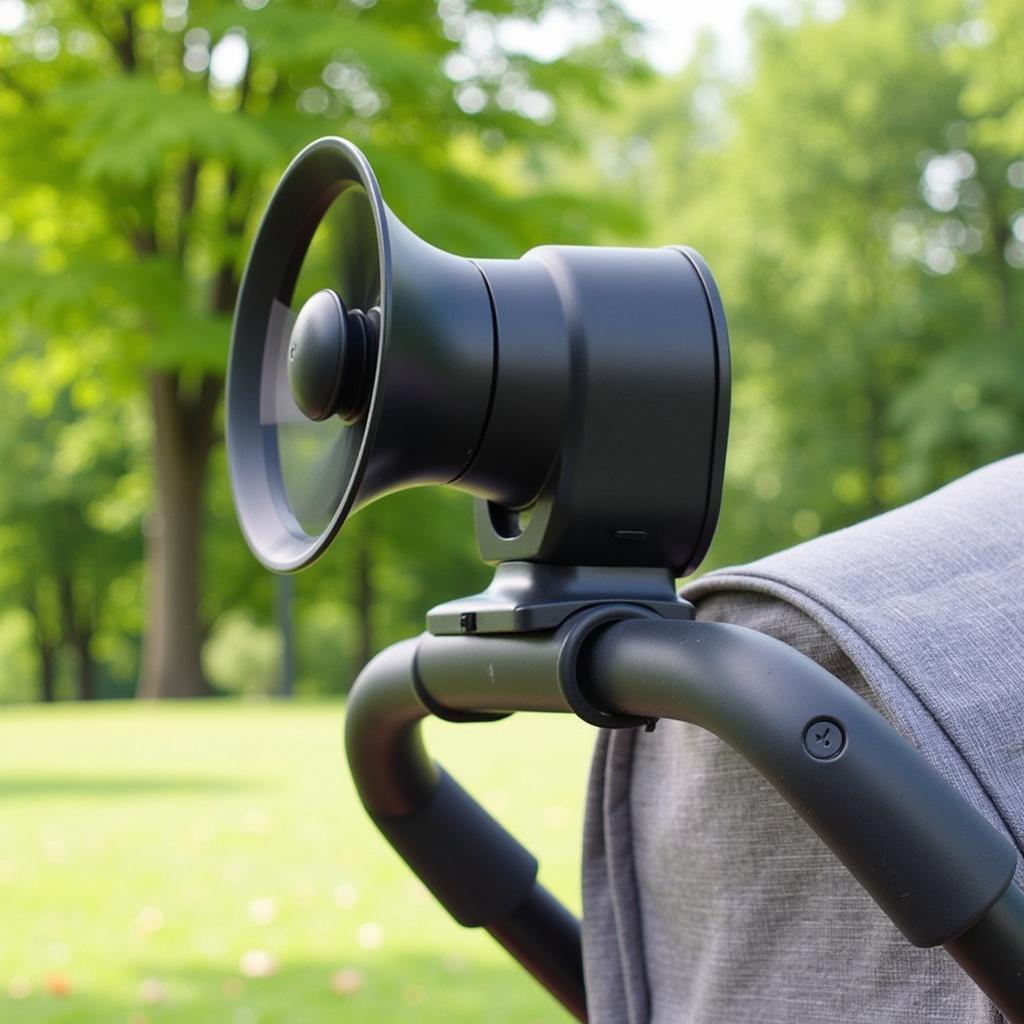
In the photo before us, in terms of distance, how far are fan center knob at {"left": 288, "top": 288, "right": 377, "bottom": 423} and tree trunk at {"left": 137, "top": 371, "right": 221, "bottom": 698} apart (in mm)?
14446

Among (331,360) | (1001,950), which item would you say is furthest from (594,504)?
(1001,950)

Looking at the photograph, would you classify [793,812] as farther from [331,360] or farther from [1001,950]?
[331,360]

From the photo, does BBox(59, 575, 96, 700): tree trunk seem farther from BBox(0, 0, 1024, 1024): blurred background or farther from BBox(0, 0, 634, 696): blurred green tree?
BBox(0, 0, 634, 696): blurred green tree

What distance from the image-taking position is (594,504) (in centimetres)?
77

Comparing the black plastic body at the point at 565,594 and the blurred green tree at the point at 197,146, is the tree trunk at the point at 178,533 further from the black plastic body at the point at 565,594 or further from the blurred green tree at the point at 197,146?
the black plastic body at the point at 565,594

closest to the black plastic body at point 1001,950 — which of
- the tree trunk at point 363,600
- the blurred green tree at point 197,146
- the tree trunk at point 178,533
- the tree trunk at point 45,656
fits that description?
the blurred green tree at point 197,146

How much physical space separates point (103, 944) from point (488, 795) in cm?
235

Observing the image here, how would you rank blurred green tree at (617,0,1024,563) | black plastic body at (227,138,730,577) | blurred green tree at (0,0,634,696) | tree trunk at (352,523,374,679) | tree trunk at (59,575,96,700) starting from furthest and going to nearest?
tree trunk at (59,575,96,700)
tree trunk at (352,523,374,679)
blurred green tree at (617,0,1024,563)
blurred green tree at (0,0,634,696)
black plastic body at (227,138,730,577)

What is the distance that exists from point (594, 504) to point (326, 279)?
0.33 m

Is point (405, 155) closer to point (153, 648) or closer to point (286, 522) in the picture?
point (153, 648)


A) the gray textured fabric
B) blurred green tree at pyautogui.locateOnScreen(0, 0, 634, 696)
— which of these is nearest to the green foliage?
blurred green tree at pyautogui.locateOnScreen(0, 0, 634, 696)

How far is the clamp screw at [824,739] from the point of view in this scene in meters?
0.64

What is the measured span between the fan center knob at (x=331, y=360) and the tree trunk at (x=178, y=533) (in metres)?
14.4

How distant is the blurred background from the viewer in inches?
159
